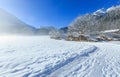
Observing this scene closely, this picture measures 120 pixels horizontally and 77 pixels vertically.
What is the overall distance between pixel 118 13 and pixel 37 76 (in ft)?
362

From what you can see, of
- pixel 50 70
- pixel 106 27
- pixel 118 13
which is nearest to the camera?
pixel 50 70

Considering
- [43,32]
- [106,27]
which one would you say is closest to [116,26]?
[106,27]

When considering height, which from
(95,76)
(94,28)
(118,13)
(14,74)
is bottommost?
(95,76)

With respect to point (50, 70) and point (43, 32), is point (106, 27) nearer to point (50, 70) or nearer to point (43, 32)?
point (43, 32)

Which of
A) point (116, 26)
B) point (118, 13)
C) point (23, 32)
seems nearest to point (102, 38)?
point (116, 26)

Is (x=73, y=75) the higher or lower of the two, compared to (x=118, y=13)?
lower

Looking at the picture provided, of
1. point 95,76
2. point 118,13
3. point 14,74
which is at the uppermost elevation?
point 118,13

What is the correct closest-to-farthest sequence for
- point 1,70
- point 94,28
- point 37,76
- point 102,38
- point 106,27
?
point 37,76, point 1,70, point 102,38, point 94,28, point 106,27

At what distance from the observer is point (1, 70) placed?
608 centimetres

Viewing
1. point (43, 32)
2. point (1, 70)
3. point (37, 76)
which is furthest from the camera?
point (43, 32)

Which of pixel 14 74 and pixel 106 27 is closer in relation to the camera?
pixel 14 74

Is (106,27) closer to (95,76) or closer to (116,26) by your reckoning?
(116,26)

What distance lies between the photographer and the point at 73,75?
612 cm

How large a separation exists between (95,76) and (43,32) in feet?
285
